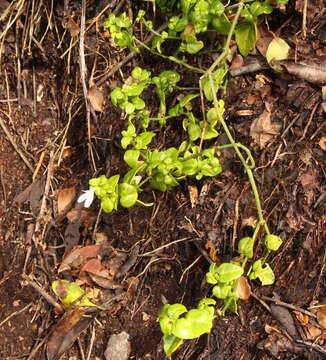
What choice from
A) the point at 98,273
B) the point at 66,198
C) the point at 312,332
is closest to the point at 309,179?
the point at 312,332

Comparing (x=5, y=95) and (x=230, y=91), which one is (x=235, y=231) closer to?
(x=230, y=91)

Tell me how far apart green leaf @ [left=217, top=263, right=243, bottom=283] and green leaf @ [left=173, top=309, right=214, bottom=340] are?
12 centimetres

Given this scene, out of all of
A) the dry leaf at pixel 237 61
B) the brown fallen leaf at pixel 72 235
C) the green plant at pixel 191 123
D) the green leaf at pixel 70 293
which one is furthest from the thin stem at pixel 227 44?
the green leaf at pixel 70 293

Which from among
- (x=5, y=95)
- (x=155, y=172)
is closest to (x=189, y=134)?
(x=155, y=172)

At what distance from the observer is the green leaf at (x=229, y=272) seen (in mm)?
1901

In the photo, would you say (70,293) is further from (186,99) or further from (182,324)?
(186,99)

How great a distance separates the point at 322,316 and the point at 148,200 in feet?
2.26

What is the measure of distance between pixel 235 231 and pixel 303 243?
211 mm

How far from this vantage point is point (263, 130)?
7.02ft

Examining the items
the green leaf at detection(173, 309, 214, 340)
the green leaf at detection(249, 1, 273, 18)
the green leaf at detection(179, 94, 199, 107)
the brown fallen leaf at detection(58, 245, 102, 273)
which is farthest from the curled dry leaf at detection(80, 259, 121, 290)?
the green leaf at detection(249, 1, 273, 18)

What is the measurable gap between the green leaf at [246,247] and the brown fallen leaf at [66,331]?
1.99ft

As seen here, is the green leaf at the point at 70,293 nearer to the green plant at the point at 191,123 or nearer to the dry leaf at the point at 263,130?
the green plant at the point at 191,123

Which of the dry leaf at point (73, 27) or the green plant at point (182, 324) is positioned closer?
the green plant at point (182, 324)

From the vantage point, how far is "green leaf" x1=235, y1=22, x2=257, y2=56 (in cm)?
217
